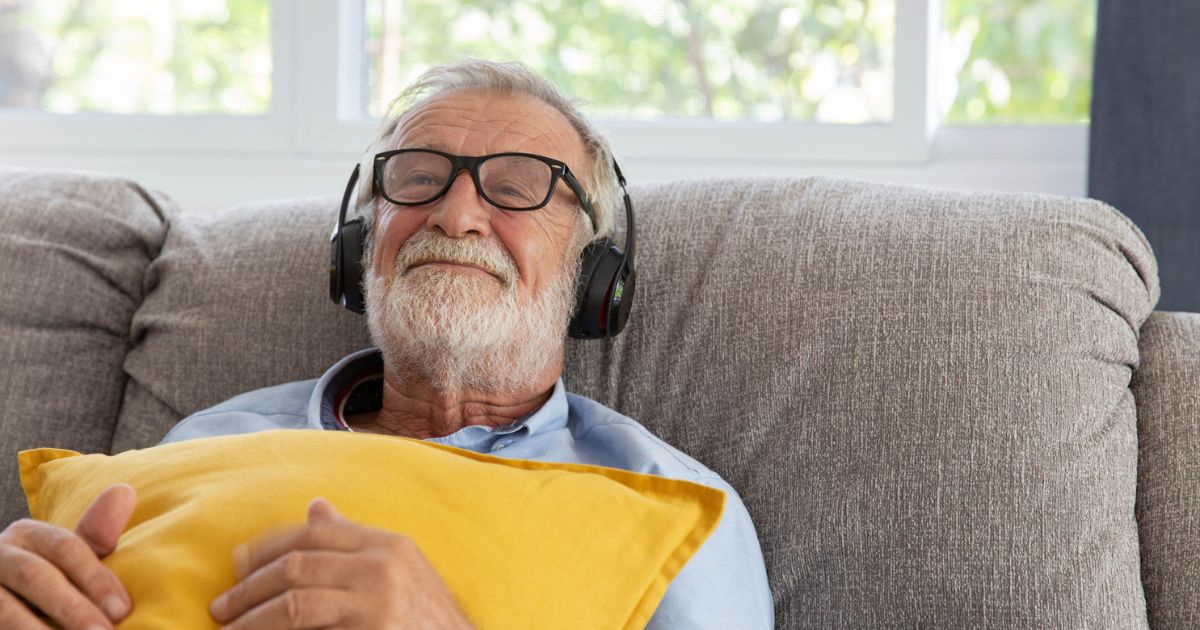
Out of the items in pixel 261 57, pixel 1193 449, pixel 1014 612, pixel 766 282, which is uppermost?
pixel 261 57

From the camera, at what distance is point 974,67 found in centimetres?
228

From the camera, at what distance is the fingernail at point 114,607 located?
87cm

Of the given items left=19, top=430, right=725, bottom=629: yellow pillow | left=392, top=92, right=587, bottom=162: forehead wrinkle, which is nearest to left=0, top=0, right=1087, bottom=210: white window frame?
left=392, top=92, right=587, bottom=162: forehead wrinkle

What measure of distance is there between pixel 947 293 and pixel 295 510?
78 centimetres

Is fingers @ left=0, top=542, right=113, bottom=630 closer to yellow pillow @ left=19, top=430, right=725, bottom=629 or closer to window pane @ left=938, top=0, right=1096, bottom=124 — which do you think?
yellow pillow @ left=19, top=430, right=725, bottom=629

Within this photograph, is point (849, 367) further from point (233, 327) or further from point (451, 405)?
point (233, 327)

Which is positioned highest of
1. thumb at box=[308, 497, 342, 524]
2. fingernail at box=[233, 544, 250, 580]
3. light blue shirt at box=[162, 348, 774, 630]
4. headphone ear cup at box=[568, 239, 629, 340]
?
headphone ear cup at box=[568, 239, 629, 340]

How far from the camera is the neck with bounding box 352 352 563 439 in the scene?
141 cm

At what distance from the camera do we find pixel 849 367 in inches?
50.8

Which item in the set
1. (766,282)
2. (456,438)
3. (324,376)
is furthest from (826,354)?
(324,376)

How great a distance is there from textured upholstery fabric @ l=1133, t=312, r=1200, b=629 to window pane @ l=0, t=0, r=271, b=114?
193 centimetres

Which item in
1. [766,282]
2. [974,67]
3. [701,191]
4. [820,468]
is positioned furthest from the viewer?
[974,67]

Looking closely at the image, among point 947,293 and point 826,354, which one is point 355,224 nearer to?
point 826,354

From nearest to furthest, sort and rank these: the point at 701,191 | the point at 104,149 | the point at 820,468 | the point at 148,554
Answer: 1. the point at 148,554
2. the point at 820,468
3. the point at 701,191
4. the point at 104,149
